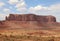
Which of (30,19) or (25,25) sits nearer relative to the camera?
(25,25)

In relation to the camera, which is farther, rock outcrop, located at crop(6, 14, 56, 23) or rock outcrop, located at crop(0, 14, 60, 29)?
rock outcrop, located at crop(6, 14, 56, 23)

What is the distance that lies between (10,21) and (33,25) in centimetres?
2108

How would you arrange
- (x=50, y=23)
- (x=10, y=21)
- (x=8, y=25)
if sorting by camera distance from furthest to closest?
1. (x=50, y=23)
2. (x=10, y=21)
3. (x=8, y=25)

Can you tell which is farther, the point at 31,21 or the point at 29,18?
the point at 29,18

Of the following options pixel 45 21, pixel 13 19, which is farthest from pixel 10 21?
pixel 45 21

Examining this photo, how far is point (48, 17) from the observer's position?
181 meters

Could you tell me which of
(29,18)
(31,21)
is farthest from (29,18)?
(31,21)

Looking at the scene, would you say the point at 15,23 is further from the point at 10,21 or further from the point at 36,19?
the point at 36,19

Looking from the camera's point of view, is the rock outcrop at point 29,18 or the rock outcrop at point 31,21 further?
the rock outcrop at point 29,18

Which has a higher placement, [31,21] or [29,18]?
[29,18]

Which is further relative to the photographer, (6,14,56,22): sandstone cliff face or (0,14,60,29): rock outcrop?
(6,14,56,22): sandstone cliff face

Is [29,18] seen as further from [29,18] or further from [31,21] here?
[31,21]

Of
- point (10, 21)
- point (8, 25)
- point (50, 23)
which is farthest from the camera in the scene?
point (50, 23)

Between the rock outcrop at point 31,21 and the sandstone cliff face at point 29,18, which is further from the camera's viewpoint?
the sandstone cliff face at point 29,18
